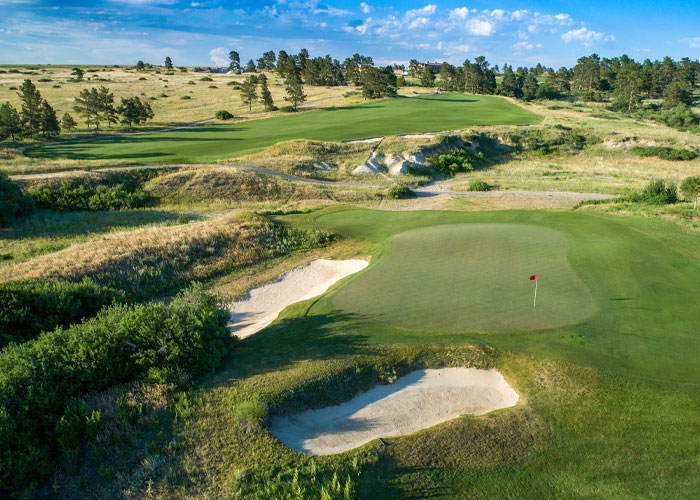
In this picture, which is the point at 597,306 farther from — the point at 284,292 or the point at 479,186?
the point at 479,186

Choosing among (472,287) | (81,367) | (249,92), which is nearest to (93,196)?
(81,367)

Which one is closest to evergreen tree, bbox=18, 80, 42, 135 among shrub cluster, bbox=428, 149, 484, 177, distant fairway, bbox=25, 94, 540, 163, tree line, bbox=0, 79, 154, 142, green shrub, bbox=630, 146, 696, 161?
tree line, bbox=0, 79, 154, 142

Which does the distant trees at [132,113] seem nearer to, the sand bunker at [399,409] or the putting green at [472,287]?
the putting green at [472,287]

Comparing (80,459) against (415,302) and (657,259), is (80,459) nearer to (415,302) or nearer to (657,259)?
(415,302)

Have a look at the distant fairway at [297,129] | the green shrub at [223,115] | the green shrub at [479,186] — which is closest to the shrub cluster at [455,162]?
the green shrub at [479,186]

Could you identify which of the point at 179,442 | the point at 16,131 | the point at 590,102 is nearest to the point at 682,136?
the point at 590,102

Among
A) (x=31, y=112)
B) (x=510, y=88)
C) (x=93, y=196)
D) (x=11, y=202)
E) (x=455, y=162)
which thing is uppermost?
(x=510, y=88)
